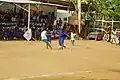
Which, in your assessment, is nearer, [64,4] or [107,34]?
[107,34]

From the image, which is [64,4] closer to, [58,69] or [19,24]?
[19,24]

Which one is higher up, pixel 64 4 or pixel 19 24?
pixel 64 4

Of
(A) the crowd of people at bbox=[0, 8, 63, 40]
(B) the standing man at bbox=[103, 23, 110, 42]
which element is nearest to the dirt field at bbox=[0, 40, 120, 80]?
(A) the crowd of people at bbox=[0, 8, 63, 40]

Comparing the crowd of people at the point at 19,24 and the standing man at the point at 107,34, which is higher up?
the crowd of people at the point at 19,24

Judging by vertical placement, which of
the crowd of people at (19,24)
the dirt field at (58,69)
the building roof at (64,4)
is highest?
the building roof at (64,4)

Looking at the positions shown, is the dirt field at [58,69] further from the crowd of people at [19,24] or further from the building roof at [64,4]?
the building roof at [64,4]

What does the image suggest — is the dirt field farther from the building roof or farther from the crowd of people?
the building roof

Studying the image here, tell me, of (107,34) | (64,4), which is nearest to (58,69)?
(107,34)

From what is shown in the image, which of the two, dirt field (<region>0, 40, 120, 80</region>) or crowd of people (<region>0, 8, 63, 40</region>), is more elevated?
crowd of people (<region>0, 8, 63, 40</region>)

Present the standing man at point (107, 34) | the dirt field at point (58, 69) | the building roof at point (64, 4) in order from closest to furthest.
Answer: the dirt field at point (58, 69) → the standing man at point (107, 34) → the building roof at point (64, 4)

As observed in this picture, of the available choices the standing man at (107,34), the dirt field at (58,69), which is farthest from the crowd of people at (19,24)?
the dirt field at (58,69)

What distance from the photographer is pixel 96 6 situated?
1436 inches

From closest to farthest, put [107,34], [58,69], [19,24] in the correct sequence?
[58,69] → [19,24] → [107,34]

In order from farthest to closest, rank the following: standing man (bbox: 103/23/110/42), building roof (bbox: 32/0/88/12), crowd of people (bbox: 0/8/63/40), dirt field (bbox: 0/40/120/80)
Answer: building roof (bbox: 32/0/88/12) → standing man (bbox: 103/23/110/42) → crowd of people (bbox: 0/8/63/40) → dirt field (bbox: 0/40/120/80)
